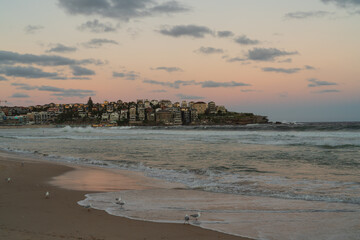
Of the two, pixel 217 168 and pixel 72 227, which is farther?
pixel 217 168

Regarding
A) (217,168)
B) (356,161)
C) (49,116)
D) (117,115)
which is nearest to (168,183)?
(217,168)

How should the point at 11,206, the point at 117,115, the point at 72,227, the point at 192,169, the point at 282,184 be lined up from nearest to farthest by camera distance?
the point at 72,227, the point at 11,206, the point at 282,184, the point at 192,169, the point at 117,115

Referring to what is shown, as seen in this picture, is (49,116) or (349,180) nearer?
(349,180)

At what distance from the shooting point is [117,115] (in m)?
185

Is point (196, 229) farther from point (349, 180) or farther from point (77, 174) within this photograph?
point (77, 174)

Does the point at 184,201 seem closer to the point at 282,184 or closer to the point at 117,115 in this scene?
the point at 282,184

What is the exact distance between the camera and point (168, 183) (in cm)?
1062

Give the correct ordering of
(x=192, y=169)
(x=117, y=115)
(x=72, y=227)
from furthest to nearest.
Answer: (x=117, y=115) → (x=192, y=169) → (x=72, y=227)

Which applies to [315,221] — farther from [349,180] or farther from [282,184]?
[349,180]

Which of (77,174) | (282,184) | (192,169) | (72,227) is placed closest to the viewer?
(72,227)

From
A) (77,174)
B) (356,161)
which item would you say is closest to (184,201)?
(77,174)

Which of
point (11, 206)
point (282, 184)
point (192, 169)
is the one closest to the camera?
point (11, 206)

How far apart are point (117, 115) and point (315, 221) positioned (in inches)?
7230

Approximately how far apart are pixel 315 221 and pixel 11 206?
6664 millimetres
